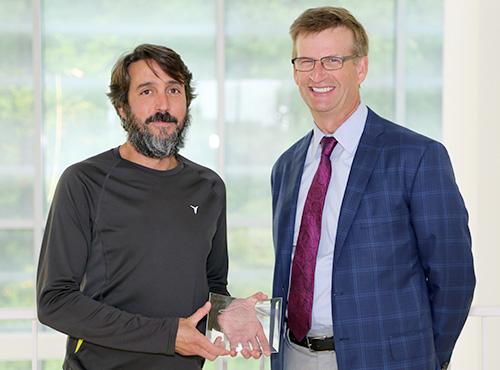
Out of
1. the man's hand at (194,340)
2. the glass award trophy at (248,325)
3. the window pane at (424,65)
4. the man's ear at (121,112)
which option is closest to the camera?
the man's hand at (194,340)

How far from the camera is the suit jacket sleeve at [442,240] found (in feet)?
7.30

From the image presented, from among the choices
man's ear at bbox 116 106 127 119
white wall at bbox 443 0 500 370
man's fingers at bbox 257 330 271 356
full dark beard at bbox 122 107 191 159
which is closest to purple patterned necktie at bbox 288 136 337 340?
man's fingers at bbox 257 330 271 356

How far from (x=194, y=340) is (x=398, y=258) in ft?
1.98

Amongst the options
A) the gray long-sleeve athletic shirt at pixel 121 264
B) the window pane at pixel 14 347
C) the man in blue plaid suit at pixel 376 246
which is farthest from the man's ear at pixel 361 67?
the window pane at pixel 14 347

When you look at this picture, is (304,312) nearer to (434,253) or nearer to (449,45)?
(434,253)

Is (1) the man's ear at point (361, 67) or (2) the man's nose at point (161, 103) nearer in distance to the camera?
(2) the man's nose at point (161, 103)

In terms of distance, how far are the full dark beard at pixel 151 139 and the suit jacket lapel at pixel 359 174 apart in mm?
510

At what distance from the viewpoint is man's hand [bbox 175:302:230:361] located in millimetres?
2102

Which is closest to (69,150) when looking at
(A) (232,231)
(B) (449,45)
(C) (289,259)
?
(A) (232,231)

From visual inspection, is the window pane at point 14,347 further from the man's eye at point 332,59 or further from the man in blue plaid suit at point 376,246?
the man's eye at point 332,59

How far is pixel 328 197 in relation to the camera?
236cm

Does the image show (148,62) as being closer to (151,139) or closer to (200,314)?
(151,139)

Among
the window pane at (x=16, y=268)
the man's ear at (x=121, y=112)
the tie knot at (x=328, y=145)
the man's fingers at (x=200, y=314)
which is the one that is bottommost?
the window pane at (x=16, y=268)

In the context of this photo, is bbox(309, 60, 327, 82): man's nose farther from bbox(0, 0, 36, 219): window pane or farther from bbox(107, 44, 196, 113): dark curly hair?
bbox(0, 0, 36, 219): window pane
